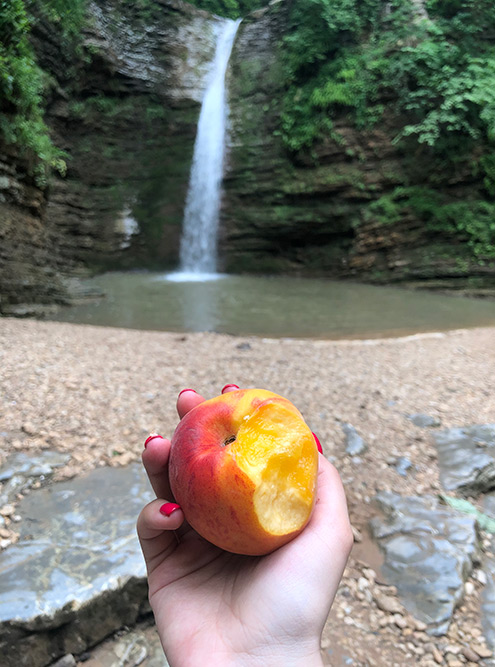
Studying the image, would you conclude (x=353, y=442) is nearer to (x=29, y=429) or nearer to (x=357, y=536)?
(x=357, y=536)

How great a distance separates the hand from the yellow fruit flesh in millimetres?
120

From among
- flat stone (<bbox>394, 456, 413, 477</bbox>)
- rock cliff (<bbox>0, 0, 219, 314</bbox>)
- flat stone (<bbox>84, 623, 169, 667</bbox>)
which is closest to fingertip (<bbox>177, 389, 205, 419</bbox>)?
flat stone (<bbox>84, 623, 169, 667</bbox>)

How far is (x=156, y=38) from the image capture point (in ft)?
45.8

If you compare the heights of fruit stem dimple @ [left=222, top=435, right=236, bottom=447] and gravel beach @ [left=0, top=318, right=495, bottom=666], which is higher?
fruit stem dimple @ [left=222, top=435, right=236, bottom=447]

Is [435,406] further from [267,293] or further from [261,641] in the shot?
[267,293]

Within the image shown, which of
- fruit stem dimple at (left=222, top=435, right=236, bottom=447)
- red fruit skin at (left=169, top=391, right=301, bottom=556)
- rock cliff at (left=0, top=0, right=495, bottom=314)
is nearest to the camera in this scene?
red fruit skin at (left=169, top=391, right=301, bottom=556)

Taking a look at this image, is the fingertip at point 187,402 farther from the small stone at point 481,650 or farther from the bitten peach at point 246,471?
the small stone at point 481,650

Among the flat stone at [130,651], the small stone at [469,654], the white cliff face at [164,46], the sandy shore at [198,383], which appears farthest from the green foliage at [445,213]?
the flat stone at [130,651]

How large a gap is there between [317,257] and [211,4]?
1242 cm

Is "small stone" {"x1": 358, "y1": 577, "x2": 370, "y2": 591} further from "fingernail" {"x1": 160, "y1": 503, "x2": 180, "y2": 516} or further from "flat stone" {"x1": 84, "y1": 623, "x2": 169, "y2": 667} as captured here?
"fingernail" {"x1": 160, "y1": 503, "x2": 180, "y2": 516}

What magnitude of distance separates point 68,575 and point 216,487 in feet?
3.59

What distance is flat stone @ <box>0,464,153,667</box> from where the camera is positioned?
4.70 ft

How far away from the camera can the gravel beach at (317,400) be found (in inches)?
67.8

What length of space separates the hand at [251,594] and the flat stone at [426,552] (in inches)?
39.4
